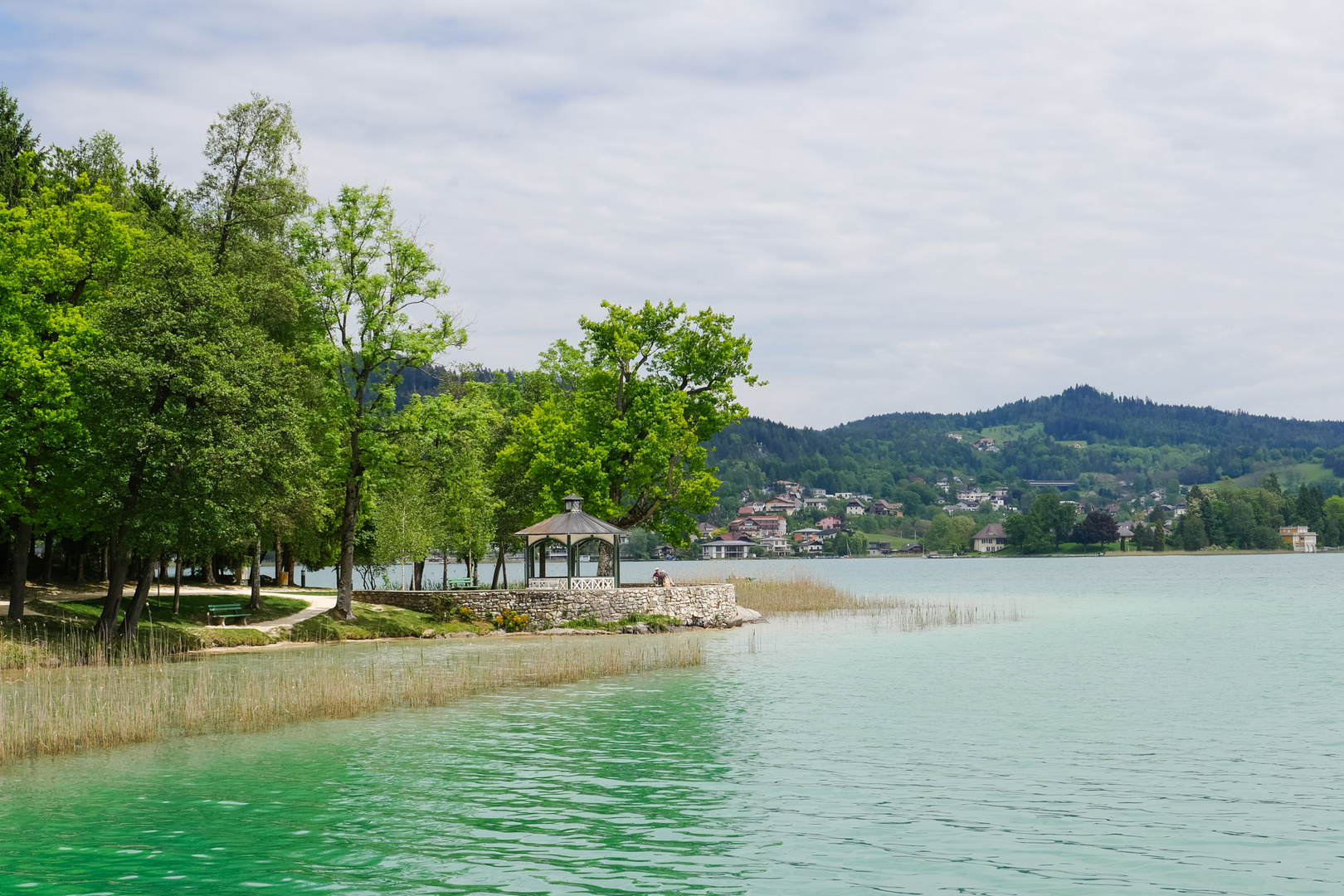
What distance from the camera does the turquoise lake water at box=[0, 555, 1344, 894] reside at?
10781mm

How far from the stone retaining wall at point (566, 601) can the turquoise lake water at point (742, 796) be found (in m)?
14.3

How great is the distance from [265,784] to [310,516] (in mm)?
24244

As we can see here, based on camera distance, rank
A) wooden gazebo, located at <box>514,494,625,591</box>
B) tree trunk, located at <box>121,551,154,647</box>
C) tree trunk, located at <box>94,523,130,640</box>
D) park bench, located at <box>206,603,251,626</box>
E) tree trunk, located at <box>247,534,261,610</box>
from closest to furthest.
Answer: tree trunk, located at <box>94,523,130,640</box> → tree trunk, located at <box>121,551,154,647</box> → park bench, located at <box>206,603,251,626</box> → tree trunk, located at <box>247,534,261,610</box> → wooden gazebo, located at <box>514,494,625,591</box>

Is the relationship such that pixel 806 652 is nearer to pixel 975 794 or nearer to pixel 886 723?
pixel 886 723

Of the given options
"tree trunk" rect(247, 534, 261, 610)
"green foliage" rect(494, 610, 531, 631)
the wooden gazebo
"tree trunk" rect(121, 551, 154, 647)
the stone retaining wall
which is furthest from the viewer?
the wooden gazebo

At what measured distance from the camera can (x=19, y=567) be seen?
100 ft

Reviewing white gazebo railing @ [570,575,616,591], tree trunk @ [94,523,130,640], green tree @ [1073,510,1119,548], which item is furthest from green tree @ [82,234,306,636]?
green tree @ [1073,510,1119,548]

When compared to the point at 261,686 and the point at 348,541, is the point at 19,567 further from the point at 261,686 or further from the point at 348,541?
the point at 261,686

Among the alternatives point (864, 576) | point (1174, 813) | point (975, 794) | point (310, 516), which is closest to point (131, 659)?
point (310, 516)

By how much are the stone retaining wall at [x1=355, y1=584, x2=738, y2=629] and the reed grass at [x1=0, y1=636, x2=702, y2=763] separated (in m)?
6.10

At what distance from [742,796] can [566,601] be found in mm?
27106

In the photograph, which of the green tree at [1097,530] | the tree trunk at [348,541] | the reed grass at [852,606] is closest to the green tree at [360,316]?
the tree trunk at [348,541]

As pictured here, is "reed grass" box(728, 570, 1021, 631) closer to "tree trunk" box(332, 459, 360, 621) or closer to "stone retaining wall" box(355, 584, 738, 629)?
"stone retaining wall" box(355, 584, 738, 629)

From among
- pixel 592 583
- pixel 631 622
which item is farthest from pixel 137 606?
pixel 631 622
